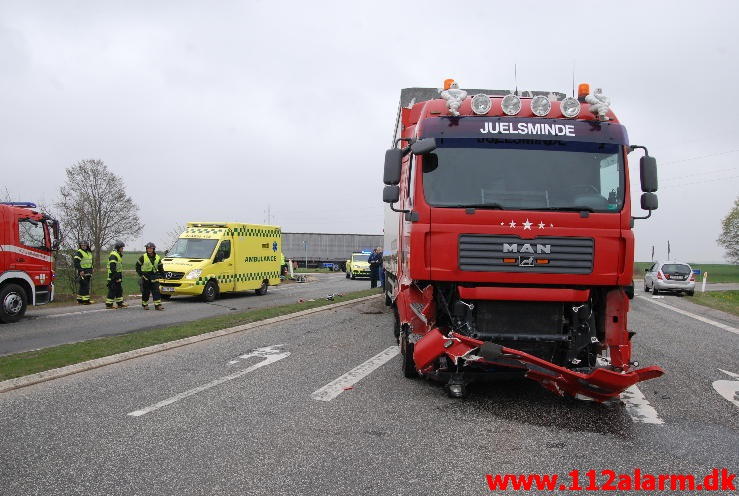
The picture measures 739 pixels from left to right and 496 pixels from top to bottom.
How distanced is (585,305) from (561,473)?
2.10 metres

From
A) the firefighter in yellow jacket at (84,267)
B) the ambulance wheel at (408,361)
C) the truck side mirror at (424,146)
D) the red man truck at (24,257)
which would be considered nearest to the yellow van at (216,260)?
the firefighter in yellow jacket at (84,267)

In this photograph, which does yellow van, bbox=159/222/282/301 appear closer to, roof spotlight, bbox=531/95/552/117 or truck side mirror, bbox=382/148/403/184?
truck side mirror, bbox=382/148/403/184

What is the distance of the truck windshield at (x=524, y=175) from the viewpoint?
18.9 ft

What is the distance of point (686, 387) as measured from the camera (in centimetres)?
664

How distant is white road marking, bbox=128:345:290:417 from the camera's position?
5.30 metres

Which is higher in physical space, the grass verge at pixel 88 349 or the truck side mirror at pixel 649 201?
the truck side mirror at pixel 649 201

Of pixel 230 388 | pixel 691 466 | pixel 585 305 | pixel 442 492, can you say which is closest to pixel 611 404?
pixel 585 305

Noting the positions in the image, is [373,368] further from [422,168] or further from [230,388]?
[422,168]

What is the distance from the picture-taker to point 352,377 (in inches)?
264

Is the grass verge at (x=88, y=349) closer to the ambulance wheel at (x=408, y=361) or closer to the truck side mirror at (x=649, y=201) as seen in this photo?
the ambulance wheel at (x=408, y=361)

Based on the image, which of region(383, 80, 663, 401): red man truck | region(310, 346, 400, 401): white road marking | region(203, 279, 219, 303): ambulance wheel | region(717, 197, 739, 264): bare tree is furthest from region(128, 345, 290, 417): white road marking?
region(717, 197, 739, 264): bare tree

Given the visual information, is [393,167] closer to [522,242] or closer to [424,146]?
[424,146]

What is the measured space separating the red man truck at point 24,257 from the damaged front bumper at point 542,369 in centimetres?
1081

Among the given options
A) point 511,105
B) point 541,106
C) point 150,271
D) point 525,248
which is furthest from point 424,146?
point 150,271
